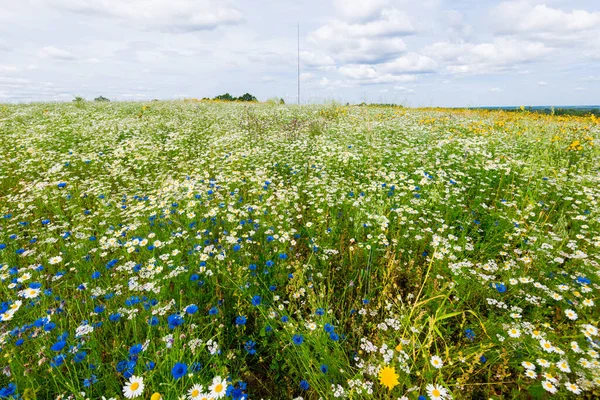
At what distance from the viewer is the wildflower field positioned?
5.50 ft

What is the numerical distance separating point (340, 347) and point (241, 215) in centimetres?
180

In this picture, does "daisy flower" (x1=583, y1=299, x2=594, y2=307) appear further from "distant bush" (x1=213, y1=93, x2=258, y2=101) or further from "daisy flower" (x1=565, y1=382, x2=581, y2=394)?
"distant bush" (x1=213, y1=93, x2=258, y2=101)

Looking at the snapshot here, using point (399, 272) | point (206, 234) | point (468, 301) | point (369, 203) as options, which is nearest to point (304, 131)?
point (369, 203)

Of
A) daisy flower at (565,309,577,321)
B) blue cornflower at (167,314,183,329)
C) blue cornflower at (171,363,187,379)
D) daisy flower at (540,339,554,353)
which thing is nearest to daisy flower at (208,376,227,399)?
blue cornflower at (171,363,187,379)

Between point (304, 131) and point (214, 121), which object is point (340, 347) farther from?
point (214, 121)

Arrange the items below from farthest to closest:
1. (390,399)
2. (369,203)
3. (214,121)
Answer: (214,121)
(369,203)
(390,399)

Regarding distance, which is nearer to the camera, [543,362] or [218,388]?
[218,388]

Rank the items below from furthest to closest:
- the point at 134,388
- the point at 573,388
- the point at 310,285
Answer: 1. the point at 310,285
2. the point at 573,388
3. the point at 134,388

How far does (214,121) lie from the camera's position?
8.77 metres

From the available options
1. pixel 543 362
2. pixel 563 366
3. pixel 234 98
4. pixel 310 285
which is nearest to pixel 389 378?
pixel 310 285

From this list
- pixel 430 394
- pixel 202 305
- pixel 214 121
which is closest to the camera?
pixel 430 394

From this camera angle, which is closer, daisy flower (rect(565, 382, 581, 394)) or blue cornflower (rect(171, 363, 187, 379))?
blue cornflower (rect(171, 363, 187, 379))

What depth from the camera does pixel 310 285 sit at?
6.93ft

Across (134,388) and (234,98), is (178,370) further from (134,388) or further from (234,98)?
(234,98)
